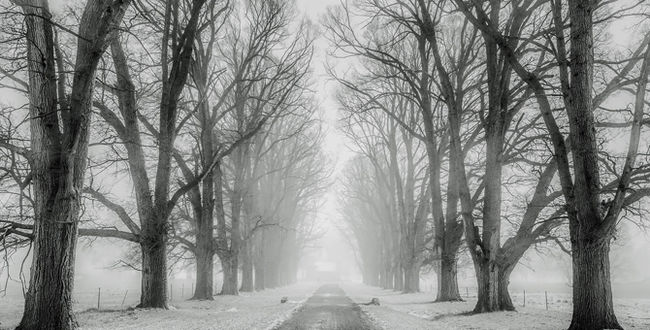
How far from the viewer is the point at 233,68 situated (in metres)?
22.3

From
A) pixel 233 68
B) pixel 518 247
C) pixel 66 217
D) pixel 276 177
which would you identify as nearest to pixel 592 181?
pixel 518 247

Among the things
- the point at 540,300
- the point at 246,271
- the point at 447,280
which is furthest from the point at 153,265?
the point at 540,300

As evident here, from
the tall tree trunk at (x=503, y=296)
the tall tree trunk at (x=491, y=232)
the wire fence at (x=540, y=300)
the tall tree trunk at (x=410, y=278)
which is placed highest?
the tall tree trunk at (x=491, y=232)

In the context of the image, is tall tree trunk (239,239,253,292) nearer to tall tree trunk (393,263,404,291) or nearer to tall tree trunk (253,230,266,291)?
tall tree trunk (253,230,266,291)

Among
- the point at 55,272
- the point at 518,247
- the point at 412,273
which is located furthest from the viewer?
the point at 412,273

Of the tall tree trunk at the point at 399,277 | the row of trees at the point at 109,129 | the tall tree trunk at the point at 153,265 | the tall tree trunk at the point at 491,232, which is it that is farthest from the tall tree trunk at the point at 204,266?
the tall tree trunk at the point at 399,277

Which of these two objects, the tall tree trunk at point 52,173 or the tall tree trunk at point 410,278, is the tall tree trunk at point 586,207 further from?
the tall tree trunk at point 410,278

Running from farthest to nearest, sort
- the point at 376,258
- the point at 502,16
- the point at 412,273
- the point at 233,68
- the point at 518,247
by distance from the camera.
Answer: the point at 376,258, the point at 412,273, the point at 233,68, the point at 502,16, the point at 518,247

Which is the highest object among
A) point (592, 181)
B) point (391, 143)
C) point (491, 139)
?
point (391, 143)

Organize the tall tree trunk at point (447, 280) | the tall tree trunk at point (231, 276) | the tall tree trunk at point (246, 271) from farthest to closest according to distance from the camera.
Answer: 1. the tall tree trunk at point (246, 271)
2. the tall tree trunk at point (231, 276)
3. the tall tree trunk at point (447, 280)

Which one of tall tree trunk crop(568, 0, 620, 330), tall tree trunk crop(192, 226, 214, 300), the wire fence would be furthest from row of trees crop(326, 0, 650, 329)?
tall tree trunk crop(192, 226, 214, 300)

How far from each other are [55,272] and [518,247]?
1228 cm

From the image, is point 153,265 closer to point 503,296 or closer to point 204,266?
point 204,266

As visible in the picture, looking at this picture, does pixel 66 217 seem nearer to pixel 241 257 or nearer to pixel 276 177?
pixel 241 257
